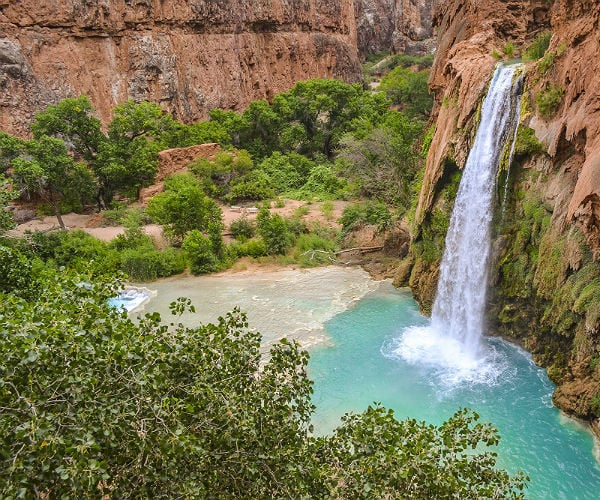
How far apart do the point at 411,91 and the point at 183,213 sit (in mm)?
26242

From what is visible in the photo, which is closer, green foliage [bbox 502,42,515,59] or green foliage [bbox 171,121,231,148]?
green foliage [bbox 502,42,515,59]

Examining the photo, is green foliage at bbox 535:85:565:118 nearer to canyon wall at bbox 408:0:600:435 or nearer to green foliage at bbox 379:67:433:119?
canyon wall at bbox 408:0:600:435

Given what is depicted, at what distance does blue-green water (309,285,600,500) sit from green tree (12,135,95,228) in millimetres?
15643

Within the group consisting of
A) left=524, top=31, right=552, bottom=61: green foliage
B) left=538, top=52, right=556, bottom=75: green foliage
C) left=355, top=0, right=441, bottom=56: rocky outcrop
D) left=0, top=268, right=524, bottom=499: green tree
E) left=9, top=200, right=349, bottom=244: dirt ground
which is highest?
left=355, top=0, right=441, bottom=56: rocky outcrop

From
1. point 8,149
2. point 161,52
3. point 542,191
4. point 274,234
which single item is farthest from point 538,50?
point 161,52

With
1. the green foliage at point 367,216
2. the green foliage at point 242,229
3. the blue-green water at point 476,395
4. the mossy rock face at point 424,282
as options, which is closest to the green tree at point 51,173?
the green foliage at point 242,229

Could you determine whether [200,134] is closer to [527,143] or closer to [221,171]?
[221,171]

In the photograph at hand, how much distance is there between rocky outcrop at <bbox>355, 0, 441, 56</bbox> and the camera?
194ft

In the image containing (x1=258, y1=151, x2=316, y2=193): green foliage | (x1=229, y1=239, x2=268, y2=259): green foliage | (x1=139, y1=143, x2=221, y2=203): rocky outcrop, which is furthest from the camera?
(x1=258, y1=151, x2=316, y2=193): green foliage

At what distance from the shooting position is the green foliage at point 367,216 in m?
20.2

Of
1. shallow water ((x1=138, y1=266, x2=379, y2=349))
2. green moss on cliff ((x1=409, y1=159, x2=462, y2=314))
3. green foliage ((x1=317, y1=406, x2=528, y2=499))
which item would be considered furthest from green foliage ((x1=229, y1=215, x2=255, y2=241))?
green foliage ((x1=317, y1=406, x2=528, y2=499))

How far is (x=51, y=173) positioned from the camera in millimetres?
21234

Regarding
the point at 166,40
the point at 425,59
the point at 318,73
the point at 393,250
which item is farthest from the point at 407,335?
the point at 425,59

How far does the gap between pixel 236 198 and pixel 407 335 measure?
16.7 meters
